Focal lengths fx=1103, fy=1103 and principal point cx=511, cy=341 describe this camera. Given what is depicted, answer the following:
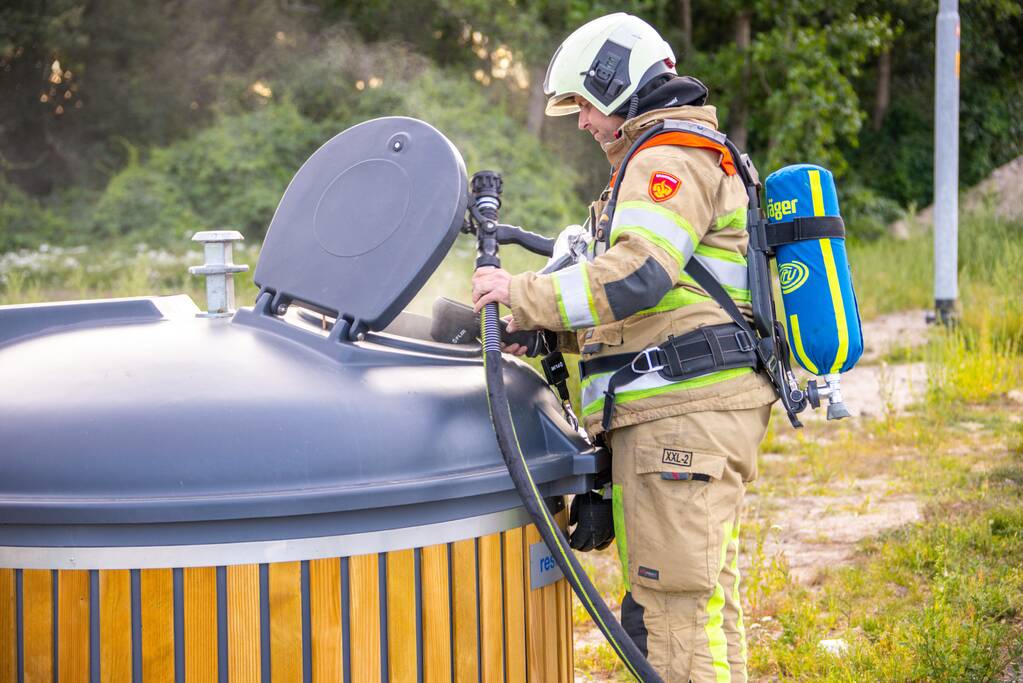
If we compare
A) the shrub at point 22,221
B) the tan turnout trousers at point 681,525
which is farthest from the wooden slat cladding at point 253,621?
the shrub at point 22,221

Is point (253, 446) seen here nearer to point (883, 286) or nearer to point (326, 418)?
point (326, 418)

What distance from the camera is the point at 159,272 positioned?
10.6m

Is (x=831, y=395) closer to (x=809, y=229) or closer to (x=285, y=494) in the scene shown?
(x=809, y=229)

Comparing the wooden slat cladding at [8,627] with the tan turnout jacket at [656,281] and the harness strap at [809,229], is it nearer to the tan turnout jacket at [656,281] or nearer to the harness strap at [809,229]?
the tan turnout jacket at [656,281]

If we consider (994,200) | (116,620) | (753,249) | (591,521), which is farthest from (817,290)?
(994,200)

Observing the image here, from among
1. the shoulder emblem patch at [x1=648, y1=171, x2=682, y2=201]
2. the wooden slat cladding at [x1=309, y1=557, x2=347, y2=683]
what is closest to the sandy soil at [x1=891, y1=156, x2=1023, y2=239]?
the shoulder emblem patch at [x1=648, y1=171, x2=682, y2=201]

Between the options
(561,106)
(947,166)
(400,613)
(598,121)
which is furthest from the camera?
(947,166)

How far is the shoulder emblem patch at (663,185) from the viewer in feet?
7.09

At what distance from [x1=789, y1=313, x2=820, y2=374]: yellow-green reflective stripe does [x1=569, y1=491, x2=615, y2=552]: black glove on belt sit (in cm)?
52

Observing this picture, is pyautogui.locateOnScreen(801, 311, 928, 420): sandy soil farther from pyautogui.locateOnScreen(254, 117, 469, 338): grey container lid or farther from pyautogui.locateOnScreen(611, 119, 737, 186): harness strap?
pyautogui.locateOnScreen(254, 117, 469, 338): grey container lid

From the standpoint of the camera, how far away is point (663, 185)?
2.17 metres

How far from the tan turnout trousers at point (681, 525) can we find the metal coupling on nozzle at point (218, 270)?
898 millimetres

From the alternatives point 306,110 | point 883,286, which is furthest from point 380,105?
point 883,286

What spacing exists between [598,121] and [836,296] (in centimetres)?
64
